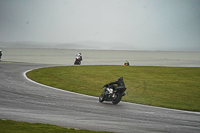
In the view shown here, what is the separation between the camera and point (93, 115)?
11398mm

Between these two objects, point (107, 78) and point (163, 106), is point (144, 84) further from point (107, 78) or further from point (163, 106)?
point (163, 106)

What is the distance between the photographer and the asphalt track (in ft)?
32.0

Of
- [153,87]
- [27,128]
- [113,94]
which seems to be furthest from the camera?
[153,87]

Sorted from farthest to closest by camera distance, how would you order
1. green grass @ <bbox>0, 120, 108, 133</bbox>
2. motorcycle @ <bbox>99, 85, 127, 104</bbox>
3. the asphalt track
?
1. motorcycle @ <bbox>99, 85, 127, 104</bbox>
2. the asphalt track
3. green grass @ <bbox>0, 120, 108, 133</bbox>

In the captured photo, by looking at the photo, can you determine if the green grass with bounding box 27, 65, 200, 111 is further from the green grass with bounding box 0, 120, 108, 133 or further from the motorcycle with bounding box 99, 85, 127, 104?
the green grass with bounding box 0, 120, 108, 133

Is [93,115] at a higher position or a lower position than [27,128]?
higher

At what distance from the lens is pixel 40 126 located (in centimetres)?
880

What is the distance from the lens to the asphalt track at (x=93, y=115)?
9.76 meters

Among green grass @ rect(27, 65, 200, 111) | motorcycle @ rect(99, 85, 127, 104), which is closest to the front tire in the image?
motorcycle @ rect(99, 85, 127, 104)

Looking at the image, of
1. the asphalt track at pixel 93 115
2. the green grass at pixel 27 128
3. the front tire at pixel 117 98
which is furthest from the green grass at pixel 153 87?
the green grass at pixel 27 128

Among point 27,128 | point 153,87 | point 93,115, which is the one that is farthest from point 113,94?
point 153,87

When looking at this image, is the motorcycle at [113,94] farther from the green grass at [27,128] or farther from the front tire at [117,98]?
the green grass at [27,128]

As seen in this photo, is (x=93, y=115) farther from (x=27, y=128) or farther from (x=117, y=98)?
(x=27, y=128)

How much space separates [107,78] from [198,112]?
13.0 meters
